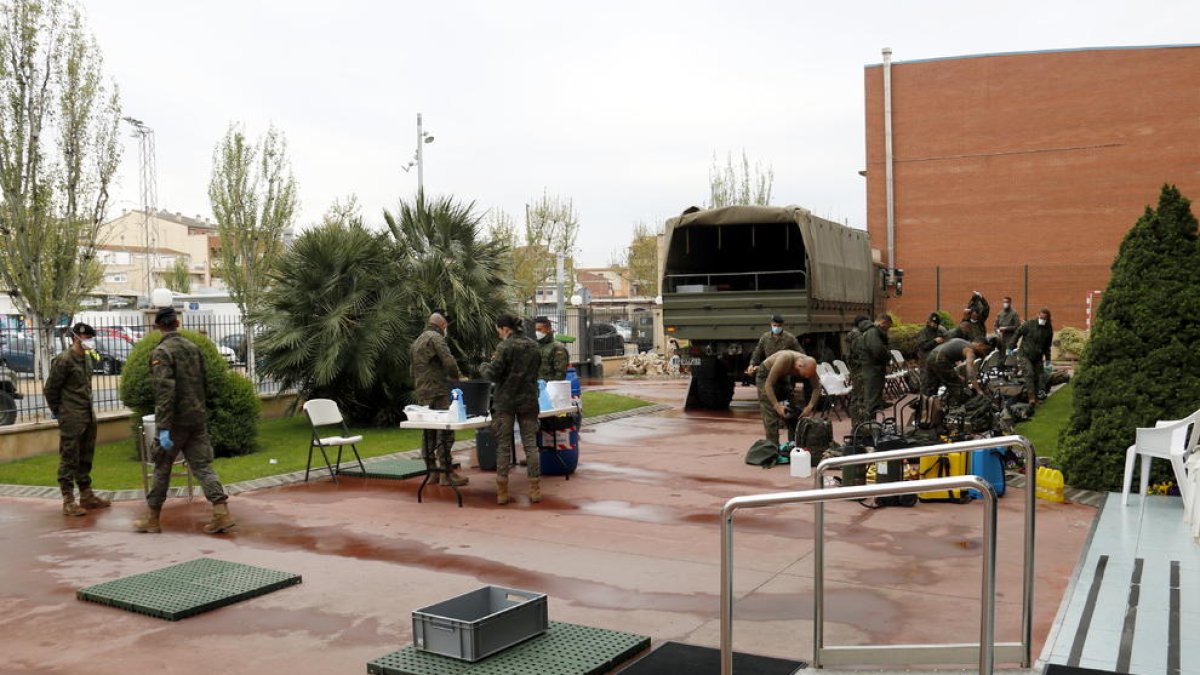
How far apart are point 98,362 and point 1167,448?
41.9 feet

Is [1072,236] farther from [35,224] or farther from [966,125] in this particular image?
[35,224]

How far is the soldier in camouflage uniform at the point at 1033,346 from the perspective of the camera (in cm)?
1566

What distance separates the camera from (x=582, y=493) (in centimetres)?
991

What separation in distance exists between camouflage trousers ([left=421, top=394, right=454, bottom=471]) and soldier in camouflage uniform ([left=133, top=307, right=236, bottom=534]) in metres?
2.29

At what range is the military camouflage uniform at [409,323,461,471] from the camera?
414 inches

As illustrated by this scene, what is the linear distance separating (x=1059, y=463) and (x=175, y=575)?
7.59 m

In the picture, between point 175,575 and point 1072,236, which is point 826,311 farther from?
point 1072,236

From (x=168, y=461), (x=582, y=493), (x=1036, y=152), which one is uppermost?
(x=1036, y=152)

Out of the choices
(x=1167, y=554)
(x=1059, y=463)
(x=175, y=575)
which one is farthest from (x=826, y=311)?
(x=175, y=575)

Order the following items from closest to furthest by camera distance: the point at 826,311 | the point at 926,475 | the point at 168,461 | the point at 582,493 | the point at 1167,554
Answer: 1. the point at 1167,554
2. the point at 168,461
3. the point at 926,475
4. the point at 582,493
5. the point at 826,311

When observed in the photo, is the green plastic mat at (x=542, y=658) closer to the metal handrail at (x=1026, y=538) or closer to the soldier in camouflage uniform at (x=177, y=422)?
the metal handrail at (x=1026, y=538)

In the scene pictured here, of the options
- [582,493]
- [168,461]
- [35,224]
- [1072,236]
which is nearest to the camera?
[168,461]

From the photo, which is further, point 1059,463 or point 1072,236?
point 1072,236

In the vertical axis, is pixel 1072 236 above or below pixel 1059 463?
above
